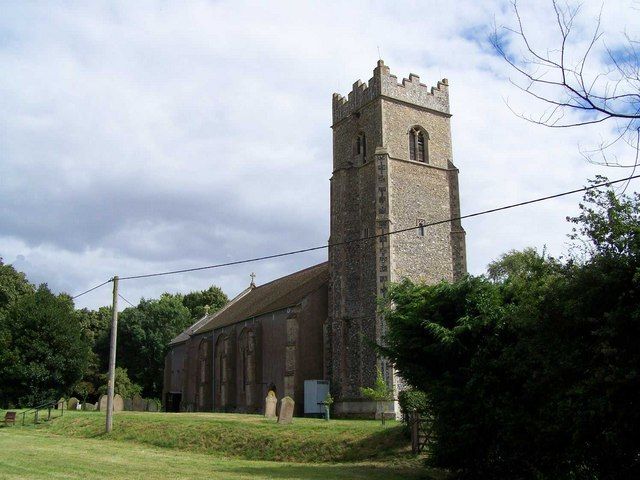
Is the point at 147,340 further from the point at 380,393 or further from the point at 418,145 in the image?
the point at 380,393

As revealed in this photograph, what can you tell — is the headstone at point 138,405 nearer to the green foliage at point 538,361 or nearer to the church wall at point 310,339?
the church wall at point 310,339

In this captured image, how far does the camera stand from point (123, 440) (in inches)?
1056

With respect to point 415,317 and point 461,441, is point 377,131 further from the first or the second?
point 461,441

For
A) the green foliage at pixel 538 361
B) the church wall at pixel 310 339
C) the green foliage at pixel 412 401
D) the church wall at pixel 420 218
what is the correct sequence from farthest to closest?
the church wall at pixel 310 339, the church wall at pixel 420 218, the green foliage at pixel 412 401, the green foliage at pixel 538 361

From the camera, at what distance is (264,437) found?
24.2 metres

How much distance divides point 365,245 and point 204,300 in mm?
43950

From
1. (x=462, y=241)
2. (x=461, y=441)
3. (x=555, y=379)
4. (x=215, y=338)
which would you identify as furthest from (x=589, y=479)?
(x=215, y=338)

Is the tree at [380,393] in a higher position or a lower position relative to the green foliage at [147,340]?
lower

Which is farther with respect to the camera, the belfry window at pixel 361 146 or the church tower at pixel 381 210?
the belfry window at pixel 361 146

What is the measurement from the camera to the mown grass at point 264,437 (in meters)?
21.6

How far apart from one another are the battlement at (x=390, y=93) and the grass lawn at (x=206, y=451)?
2095cm

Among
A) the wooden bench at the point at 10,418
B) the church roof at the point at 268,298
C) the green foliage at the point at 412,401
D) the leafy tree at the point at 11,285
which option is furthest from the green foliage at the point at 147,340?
the green foliage at the point at 412,401

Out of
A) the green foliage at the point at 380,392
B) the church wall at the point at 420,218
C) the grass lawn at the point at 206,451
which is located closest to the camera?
the grass lawn at the point at 206,451

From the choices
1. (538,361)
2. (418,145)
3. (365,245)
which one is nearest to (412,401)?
(538,361)
